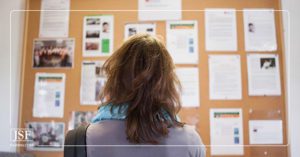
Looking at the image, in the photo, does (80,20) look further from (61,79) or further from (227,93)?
(227,93)

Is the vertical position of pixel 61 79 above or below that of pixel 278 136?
above

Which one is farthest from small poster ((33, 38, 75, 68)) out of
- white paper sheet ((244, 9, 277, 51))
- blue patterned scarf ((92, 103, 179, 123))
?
white paper sheet ((244, 9, 277, 51))

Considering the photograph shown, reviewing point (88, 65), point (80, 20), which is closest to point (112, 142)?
point (88, 65)

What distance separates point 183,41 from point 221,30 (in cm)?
16

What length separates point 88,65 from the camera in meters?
1.03

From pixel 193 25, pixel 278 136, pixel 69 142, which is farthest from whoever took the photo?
pixel 193 25

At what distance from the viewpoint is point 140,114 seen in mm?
526

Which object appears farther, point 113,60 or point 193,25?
point 193,25

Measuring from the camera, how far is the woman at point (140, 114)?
519mm

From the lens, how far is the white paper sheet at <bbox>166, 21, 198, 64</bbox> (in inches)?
39.6

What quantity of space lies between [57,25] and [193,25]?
0.55 metres

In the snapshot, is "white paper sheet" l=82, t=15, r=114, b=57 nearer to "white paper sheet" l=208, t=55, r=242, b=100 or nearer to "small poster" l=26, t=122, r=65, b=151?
"small poster" l=26, t=122, r=65, b=151

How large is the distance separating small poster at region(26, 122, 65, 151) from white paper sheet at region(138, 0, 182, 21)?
0.56 m

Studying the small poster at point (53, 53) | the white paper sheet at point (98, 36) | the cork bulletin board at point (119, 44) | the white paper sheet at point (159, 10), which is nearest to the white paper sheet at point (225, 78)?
the cork bulletin board at point (119, 44)
